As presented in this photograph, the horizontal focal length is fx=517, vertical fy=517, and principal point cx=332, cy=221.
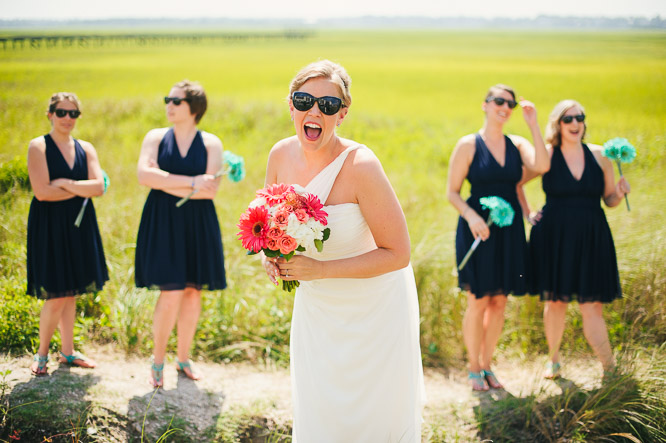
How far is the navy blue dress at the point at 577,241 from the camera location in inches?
175

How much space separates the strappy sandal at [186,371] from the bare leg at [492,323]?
8.49ft

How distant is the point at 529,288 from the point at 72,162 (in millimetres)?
4087

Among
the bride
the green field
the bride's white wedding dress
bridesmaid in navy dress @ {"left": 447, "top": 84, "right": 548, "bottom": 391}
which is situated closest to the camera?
the bride

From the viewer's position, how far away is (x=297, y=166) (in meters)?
3.04

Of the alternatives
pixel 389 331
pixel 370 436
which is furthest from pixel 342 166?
pixel 370 436

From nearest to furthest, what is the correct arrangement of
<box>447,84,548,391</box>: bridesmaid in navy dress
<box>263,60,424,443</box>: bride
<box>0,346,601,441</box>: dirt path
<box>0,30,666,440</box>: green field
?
1. <box>263,60,424,443</box>: bride
2. <box>0,346,601,441</box>: dirt path
3. <box>447,84,548,391</box>: bridesmaid in navy dress
4. <box>0,30,666,440</box>: green field

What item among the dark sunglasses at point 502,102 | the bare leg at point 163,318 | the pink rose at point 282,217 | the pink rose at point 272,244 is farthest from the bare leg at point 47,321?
the dark sunglasses at point 502,102

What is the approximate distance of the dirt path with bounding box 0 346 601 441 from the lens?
3.87 metres

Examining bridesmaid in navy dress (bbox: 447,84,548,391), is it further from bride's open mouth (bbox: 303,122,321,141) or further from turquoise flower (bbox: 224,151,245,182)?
bride's open mouth (bbox: 303,122,321,141)

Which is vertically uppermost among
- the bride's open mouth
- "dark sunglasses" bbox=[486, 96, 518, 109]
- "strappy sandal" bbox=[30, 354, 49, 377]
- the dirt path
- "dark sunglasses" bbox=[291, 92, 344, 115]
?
"dark sunglasses" bbox=[486, 96, 518, 109]

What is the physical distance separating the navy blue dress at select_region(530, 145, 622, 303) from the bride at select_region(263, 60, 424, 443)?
1.95 meters

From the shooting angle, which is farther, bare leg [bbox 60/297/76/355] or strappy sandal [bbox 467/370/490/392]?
strappy sandal [bbox 467/370/490/392]

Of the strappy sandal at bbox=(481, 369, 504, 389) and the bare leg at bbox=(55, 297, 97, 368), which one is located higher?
the bare leg at bbox=(55, 297, 97, 368)

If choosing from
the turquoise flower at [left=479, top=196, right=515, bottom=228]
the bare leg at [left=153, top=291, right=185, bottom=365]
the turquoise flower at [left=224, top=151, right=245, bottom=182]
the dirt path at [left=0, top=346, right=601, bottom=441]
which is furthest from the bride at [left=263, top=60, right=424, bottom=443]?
the bare leg at [left=153, top=291, right=185, bottom=365]
